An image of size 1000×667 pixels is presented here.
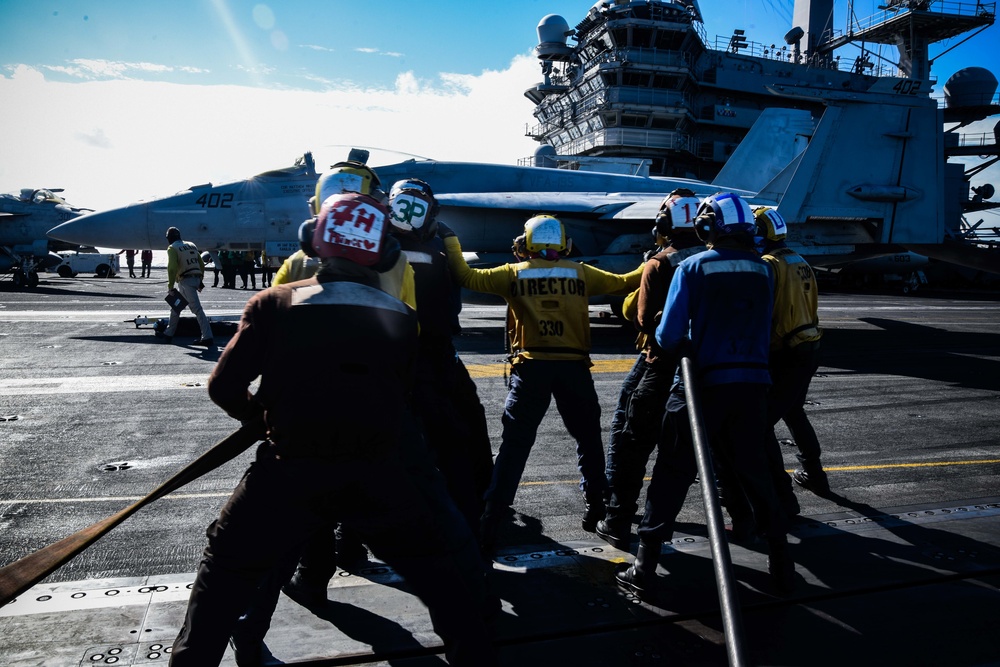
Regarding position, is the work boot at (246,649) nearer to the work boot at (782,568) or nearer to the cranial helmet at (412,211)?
the cranial helmet at (412,211)

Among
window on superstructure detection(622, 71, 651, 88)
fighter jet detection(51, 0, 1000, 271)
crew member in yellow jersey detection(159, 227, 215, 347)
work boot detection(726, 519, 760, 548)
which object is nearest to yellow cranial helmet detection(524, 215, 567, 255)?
work boot detection(726, 519, 760, 548)

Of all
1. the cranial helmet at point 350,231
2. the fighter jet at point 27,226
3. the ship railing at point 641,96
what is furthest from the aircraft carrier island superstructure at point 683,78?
the cranial helmet at point 350,231

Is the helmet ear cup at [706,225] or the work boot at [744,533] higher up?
the helmet ear cup at [706,225]

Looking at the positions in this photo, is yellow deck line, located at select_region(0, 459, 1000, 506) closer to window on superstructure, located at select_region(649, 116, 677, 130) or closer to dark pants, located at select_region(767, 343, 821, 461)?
dark pants, located at select_region(767, 343, 821, 461)

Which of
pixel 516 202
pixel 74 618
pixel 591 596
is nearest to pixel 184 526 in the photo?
pixel 74 618

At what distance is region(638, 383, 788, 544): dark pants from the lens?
3.86 metres

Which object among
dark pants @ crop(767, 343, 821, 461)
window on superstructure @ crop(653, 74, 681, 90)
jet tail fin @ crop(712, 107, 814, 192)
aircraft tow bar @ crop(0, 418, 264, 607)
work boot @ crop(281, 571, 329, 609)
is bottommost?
work boot @ crop(281, 571, 329, 609)

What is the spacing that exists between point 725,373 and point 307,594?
8.99ft

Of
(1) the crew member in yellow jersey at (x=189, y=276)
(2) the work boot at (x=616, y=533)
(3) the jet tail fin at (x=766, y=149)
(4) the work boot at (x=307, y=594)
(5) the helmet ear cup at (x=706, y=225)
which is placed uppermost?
(3) the jet tail fin at (x=766, y=149)

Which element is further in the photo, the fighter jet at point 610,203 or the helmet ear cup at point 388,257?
the fighter jet at point 610,203

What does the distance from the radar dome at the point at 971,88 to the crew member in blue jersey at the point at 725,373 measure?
61.9 meters

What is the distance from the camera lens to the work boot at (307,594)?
3.66 metres

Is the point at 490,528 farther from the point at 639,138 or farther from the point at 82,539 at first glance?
the point at 639,138

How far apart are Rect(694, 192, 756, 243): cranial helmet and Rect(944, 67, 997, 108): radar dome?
203 feet
